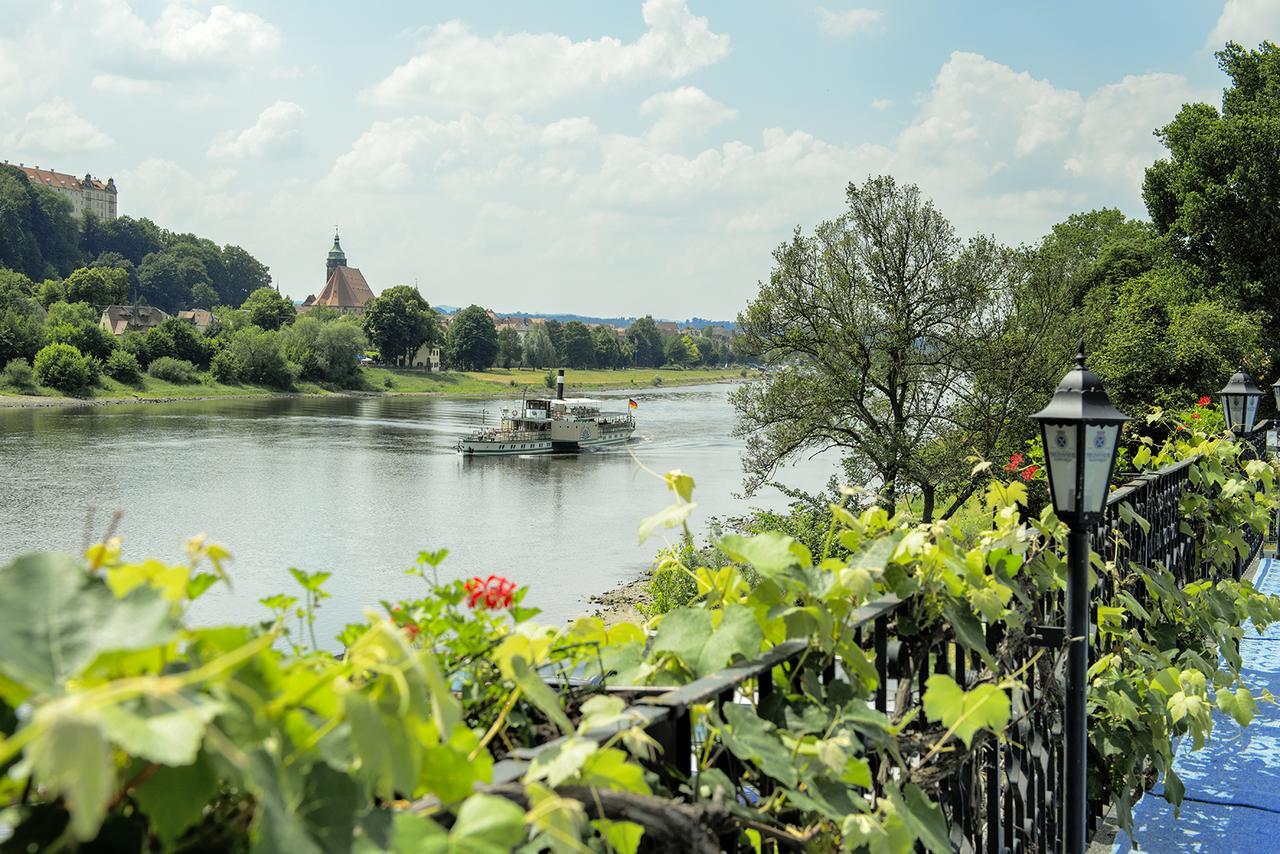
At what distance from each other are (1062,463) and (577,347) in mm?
117803

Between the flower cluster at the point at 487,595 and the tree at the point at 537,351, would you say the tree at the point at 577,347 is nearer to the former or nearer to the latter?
the tree at the point at 537,351

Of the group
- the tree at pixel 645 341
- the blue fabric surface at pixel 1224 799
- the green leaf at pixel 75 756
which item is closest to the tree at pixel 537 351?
the tree at pixel 645 341

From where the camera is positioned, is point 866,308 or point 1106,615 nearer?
point 1106,615

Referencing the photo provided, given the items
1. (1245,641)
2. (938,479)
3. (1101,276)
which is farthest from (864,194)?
(1245,641)

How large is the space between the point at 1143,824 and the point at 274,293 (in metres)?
100

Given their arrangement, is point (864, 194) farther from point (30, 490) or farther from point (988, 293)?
point (30, 490)

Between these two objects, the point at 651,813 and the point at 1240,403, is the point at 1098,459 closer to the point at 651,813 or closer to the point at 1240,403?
the point at 651,813

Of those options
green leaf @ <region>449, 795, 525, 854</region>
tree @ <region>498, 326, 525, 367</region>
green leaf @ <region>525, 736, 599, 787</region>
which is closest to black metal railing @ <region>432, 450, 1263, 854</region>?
green leaf @ <region>525, 736, 599, 787</region>

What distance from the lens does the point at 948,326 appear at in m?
24.4

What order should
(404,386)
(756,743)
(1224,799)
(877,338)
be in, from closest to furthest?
(756,743)
(1224,799)
(877,338)
(404,386)

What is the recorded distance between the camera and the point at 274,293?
96.3 metres

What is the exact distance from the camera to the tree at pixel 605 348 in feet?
406

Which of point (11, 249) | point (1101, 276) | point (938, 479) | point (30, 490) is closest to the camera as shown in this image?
point (938, 479)

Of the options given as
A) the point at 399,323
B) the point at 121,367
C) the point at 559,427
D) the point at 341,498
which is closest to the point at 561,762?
the point at 341,498
